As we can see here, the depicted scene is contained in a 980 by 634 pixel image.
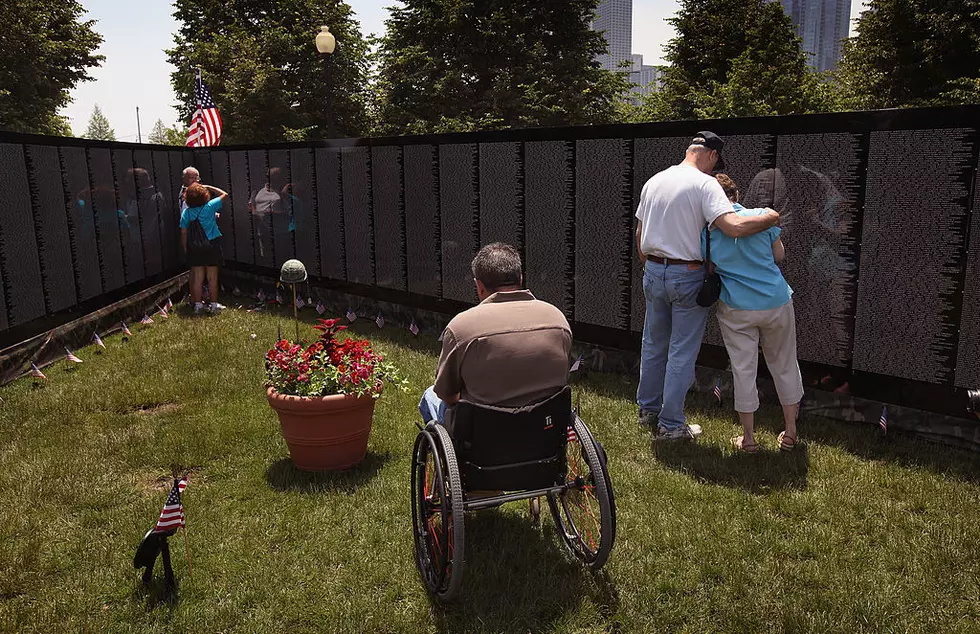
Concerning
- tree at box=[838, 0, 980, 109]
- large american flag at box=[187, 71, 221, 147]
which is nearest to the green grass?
large american flag at box=[187, 71, 221, 147]

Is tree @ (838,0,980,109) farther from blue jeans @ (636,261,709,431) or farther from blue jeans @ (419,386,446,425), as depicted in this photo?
blue jeans @ (419,386,446,425)

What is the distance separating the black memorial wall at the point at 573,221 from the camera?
4.96 m

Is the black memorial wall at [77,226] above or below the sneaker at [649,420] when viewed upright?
above

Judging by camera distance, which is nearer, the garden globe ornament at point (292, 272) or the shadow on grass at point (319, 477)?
the shadow on grass at point (319, 477)

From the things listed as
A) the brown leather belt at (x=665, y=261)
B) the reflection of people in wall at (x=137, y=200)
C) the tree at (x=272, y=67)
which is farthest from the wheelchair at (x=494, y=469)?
the tree at (x=272, y=67)

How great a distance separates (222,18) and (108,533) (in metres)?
34.5

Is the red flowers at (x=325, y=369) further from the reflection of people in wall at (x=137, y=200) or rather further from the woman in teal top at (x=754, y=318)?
the reflection of people in wall at (x=137, y=200)

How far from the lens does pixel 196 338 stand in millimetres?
8273

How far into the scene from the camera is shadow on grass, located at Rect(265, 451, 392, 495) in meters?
4.49

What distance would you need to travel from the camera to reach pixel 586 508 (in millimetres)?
3598

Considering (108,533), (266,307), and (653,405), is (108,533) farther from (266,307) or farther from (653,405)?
(266,307)

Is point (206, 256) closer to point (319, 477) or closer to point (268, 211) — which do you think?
point (268, 211)

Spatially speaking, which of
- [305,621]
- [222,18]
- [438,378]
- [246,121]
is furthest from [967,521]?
[222,18]

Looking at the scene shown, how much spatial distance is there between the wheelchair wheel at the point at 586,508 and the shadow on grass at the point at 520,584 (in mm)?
96
